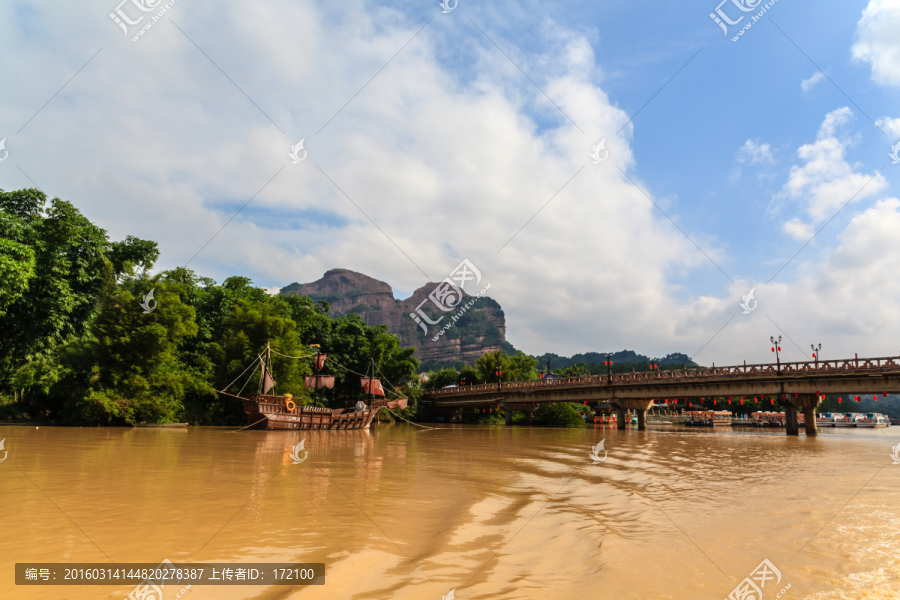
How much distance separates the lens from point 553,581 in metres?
5.68

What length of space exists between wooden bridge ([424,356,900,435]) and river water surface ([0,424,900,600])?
99.1ft

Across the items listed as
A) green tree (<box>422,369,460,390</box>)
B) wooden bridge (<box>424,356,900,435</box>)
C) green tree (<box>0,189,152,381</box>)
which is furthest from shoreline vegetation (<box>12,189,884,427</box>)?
green tree (<box>422,369,460,390</box>)

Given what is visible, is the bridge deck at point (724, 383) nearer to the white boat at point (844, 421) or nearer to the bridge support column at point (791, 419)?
the bridge support column at point (791, 419)

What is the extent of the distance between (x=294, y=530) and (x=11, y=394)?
42.1m

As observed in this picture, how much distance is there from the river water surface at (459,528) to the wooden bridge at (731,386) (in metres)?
30.2

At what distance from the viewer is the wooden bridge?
124 ft

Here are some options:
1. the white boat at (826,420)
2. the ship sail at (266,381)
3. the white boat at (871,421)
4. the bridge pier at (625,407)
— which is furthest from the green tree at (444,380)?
the white boat at (871,421)

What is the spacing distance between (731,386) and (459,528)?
45.1m

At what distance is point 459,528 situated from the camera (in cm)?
796

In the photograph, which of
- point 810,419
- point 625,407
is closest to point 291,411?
point 625,407

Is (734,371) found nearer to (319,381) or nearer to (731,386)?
(731,386)

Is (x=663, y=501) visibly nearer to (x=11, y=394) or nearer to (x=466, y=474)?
(x=466, y=474)

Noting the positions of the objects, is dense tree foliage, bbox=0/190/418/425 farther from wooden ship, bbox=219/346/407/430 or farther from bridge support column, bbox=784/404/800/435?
bridge support column, bbox=784/404/800/435


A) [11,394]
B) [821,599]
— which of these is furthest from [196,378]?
[821,599]
